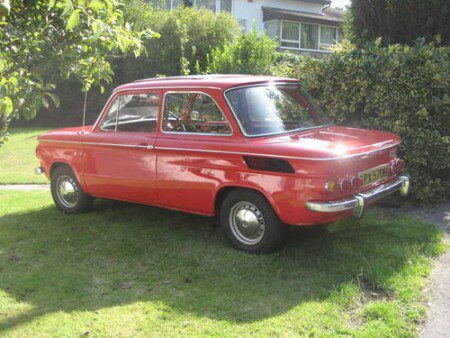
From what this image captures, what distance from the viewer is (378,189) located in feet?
17.0

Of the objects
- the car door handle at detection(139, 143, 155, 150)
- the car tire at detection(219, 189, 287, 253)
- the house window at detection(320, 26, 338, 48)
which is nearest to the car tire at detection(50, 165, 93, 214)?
the car door handle at detection(139, 143, 155, 150)

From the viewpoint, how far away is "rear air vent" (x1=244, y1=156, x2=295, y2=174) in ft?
15.4

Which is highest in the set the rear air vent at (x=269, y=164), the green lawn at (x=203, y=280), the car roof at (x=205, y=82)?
the car roof at (x=205, y=82)

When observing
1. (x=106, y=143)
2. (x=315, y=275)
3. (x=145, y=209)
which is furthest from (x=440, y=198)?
(x=106, y=143)

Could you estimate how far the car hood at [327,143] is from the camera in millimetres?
4602

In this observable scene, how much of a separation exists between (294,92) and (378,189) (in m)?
1.51

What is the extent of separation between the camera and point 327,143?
488 cm

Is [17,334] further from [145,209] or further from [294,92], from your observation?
[294,92]

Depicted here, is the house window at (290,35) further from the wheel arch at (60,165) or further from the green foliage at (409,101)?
the wheel arch at (60,165)

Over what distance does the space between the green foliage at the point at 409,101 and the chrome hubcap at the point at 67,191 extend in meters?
3.78

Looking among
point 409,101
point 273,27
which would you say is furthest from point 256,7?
point 409,101

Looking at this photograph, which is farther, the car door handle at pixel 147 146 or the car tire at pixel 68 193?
the car tire at pixel 68 193

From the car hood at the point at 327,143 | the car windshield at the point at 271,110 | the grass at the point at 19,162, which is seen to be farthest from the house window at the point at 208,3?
the car hood at the point at 327,143

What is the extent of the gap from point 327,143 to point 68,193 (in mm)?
3777
